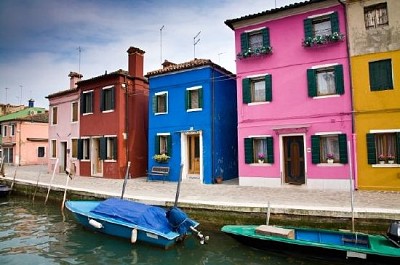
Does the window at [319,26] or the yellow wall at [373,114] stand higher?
the window at [319,26]

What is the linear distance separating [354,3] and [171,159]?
11.1m

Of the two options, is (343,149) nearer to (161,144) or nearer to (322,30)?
(322,30)

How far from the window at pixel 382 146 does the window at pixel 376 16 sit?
437cm

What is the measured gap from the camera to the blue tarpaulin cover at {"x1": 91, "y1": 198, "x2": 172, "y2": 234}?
8.13 m

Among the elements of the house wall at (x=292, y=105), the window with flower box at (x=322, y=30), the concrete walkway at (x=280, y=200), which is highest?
the window with flower box at (x=322, y=30)

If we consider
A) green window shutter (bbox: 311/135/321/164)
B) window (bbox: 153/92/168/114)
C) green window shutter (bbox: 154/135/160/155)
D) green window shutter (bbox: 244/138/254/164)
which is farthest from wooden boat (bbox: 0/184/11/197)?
green window shutter (bbox: 311/135/321/164)

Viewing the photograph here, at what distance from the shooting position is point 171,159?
1636 centimetres

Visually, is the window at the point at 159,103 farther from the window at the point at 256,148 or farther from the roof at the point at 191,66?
the window at the point at 256,148

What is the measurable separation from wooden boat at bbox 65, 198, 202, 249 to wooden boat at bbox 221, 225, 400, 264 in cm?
131

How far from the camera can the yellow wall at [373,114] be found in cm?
1130

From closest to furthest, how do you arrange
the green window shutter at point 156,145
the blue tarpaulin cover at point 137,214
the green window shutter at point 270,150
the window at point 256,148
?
the blue tarpaulin cover at point 137,214 < the green window shutter at point 270,150 < the window at point 256,148 < the green window shutter at point 156,145

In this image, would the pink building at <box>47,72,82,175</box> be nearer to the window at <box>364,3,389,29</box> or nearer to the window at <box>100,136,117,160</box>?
the window at <box>100,136,117,160</box>

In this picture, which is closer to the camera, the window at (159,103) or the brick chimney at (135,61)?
the window at (159,103)

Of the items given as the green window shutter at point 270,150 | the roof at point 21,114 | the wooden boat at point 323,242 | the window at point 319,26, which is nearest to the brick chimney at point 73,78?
the roof at point 21,114
